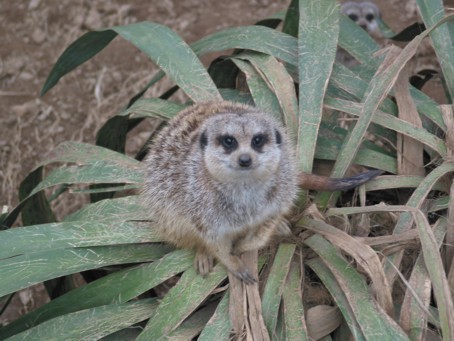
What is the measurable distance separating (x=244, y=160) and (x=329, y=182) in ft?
1.13

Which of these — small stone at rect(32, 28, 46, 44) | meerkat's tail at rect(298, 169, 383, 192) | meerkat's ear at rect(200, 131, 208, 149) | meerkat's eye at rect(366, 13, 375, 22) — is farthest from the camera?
small stone at rect(32, 28, 46, 44)

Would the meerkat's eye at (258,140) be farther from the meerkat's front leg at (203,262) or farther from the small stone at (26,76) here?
the small stone at (26,76)

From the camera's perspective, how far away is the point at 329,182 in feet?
6.86

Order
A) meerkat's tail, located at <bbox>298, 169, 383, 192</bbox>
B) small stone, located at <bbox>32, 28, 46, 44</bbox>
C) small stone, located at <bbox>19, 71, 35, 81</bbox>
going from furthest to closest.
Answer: small stone, located at <bbox>32, 28, 46, 44</bbox>
small stone, located at <bbox>19, 71, 35, 81</bbox>
meerkat's tail, located at <bbox>298, 169, 383, 192</bbox>

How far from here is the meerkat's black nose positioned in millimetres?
1849

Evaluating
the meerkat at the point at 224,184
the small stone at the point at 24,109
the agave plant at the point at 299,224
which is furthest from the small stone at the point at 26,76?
the meerkat at the point at 224,184

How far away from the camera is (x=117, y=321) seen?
197cm

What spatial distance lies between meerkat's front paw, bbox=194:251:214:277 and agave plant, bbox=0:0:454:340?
21 millimetres

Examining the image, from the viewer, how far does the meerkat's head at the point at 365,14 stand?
355 cm

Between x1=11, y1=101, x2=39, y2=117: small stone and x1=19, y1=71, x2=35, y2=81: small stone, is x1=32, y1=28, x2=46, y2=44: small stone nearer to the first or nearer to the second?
x1=19, y1=71, x2=35, y2=81: small stone

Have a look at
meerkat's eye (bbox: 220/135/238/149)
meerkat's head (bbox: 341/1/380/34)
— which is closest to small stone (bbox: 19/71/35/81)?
meerkat's head (bbox: 341/1/380/34)

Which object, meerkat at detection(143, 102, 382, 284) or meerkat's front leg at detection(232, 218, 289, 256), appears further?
meerkat's front leg at detection(232, 218, 289, 256)

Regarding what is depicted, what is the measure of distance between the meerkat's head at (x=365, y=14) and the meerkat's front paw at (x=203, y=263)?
1.86m

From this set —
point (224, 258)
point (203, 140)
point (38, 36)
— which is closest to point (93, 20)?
point (38, 36)
